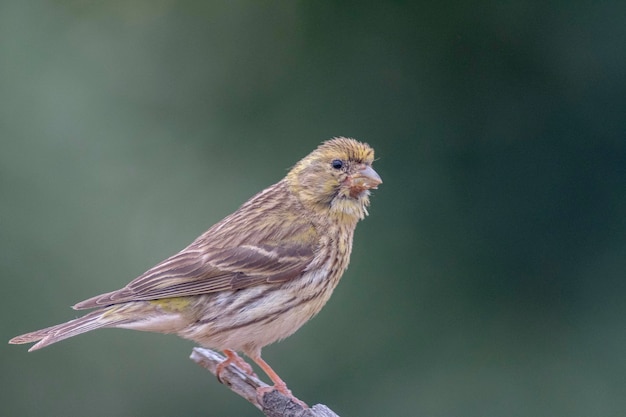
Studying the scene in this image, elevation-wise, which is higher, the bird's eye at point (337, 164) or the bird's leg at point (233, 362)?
the bird's eye at point (337, 164)

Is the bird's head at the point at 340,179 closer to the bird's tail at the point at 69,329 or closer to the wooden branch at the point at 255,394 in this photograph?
the wooden branch at the point at 255,394

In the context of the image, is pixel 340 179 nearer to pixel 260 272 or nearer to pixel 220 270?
pixel 260 272

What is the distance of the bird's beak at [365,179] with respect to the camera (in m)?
6.69

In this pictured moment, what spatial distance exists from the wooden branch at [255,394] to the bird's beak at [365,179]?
1213mm

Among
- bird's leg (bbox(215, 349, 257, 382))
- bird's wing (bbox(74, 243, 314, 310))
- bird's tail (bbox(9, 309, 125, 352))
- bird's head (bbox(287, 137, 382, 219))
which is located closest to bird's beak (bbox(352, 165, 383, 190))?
bird's head (bbox(287, 137, 382, 219))

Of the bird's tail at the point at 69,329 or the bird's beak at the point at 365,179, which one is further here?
the bird's beak at the point at 365,179

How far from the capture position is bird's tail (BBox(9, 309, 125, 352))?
5.80 meters

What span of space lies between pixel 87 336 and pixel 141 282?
2.20 metres

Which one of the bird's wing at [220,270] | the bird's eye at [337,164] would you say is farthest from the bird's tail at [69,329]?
the bird's eye at [337,164]

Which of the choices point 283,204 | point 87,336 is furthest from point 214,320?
point 87,336

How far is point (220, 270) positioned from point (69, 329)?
2.96 feet

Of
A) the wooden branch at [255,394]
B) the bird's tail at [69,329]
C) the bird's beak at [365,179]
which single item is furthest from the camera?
the bird's beak at [365,179]

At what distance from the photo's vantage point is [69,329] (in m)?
5.95

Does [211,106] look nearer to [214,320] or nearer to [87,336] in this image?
[87,336]
